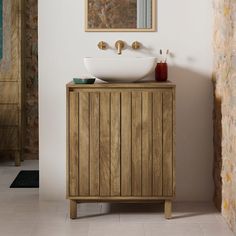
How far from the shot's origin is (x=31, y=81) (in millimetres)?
6625

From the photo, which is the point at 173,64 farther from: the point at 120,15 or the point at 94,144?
the point at 94,144

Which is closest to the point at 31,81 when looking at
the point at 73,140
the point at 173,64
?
the point at 173,64

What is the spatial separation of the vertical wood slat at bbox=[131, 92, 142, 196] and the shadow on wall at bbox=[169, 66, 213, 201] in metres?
0.53

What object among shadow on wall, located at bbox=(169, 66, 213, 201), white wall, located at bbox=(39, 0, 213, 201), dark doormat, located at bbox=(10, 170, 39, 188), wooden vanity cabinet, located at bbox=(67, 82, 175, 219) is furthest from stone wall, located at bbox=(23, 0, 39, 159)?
wooden vanity cabinet, located at bbox=(67, 82, 175, 219)

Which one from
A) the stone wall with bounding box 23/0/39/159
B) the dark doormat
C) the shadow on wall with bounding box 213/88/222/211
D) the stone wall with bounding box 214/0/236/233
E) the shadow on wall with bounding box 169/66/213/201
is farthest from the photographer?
the stone wall with bounding box 23/0/39/159

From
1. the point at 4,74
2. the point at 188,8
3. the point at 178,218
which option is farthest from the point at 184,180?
the point at 4,74

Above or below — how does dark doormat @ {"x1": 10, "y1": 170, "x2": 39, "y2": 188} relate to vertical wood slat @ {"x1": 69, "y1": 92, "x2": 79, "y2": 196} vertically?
below

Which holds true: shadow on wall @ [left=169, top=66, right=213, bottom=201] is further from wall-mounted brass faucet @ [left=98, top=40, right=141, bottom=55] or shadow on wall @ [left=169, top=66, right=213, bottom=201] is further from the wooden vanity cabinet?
the wooden vanity cabinet

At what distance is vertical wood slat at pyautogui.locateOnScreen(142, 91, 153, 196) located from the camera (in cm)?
420

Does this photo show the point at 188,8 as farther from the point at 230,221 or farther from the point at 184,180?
the point at 230,221

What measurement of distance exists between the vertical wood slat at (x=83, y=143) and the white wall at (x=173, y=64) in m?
0.51

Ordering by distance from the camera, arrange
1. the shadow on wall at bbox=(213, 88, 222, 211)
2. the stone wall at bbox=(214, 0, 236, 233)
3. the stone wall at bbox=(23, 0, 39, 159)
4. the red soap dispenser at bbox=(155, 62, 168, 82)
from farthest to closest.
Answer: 1. the stone wall at bbox=(23, 0, 39, 159)
2. the red soap dispenser at bbox=(155, 62, 168, 82)
3. the shadow on wall at bbox=(213, 88, 222, 211)
4. the stone wall at bbox=(214, 0, 236, 233)

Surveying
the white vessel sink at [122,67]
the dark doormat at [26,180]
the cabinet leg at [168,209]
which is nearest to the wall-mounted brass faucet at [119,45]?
the white vessel sink at [122,67]

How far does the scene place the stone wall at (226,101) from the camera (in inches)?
154
